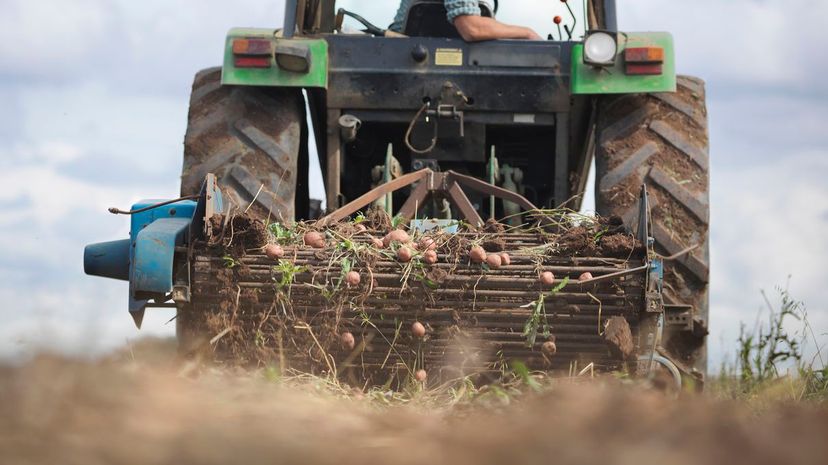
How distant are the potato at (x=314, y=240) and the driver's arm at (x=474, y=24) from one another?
5.23ft

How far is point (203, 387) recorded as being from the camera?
2.61 meters

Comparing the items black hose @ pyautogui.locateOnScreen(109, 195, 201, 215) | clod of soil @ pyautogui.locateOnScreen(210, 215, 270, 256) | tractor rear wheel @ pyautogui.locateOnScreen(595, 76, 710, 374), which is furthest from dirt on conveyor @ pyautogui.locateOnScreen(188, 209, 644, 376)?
tractor rear wheel @ pyautogui.locateOnScreen(595, 76, 710, 374)

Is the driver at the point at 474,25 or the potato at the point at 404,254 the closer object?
the potato at the point at 404,254

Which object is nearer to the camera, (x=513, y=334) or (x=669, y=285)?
(x=513, y=334)

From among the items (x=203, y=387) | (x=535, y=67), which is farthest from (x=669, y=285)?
(x=203, y=387)

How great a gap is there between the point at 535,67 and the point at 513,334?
1.81m

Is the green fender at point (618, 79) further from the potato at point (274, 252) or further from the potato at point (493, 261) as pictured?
the potato at point (274, 252)

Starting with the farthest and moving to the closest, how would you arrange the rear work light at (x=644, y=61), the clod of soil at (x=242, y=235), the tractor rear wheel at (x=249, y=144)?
1. the rear work light at (x=644, y=61)
2. the tractor rear wheel at (x=249, y=144)
3. the clod of soil at (x=242, y=235)

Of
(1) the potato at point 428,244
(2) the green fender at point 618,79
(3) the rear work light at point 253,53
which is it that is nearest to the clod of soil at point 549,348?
(1) the potato at point 428,244

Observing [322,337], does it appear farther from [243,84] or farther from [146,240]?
[243,84]

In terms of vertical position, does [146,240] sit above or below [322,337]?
above

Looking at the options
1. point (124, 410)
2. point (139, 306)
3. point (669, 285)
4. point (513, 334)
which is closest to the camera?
point (124, 410)

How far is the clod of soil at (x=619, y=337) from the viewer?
149 inches

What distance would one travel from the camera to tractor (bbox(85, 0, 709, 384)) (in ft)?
12.6
